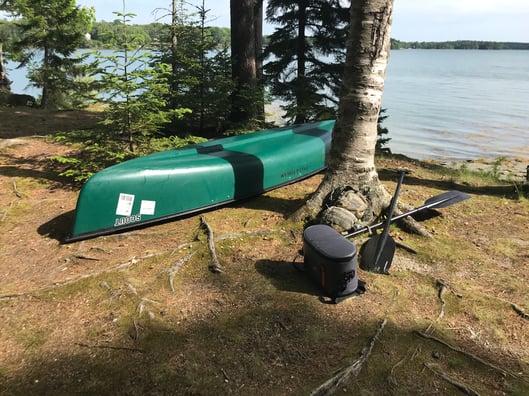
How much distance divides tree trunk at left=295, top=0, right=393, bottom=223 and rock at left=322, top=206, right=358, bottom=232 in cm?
33

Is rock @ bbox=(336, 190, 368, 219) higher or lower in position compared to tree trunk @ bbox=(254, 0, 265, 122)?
lower

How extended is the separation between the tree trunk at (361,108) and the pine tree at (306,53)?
4.95 m

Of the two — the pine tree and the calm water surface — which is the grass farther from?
the calm water surface

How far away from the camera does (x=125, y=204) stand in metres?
4.84

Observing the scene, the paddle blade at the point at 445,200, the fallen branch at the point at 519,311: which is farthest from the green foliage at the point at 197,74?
the fallen branch at the point at 519,311

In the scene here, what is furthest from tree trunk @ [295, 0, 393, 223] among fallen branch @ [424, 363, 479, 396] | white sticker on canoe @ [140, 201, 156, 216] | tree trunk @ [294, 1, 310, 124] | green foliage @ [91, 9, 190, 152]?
tree trunk @ [294, 1, 310, 124]

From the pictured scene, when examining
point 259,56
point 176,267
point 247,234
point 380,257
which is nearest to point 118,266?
point 176,267

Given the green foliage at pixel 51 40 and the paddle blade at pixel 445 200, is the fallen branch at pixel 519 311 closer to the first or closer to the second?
the paddle blade at pixel 445 200

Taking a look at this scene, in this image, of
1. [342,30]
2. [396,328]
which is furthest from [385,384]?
[342,30]

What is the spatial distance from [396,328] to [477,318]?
783 mm

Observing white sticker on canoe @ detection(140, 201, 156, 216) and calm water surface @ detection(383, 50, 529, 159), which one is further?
calm water surface @ detection(383, 50, 529, 159)

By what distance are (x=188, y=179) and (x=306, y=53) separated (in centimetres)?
662

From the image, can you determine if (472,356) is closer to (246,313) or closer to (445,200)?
(246,313)

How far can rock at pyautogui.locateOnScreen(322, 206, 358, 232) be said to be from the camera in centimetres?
467
